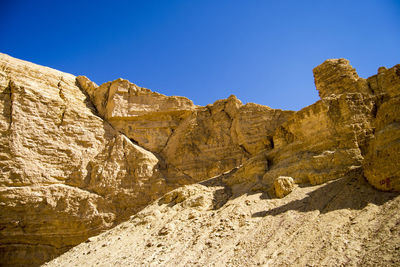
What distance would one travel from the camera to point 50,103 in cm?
1995

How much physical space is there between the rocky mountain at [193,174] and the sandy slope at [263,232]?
0.17 feet

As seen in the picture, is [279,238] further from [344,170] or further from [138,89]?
[138,89]

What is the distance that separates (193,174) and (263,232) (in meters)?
12.6

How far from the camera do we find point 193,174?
2106cm

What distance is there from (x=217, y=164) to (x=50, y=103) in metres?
13.8

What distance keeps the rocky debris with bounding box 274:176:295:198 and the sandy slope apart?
333 millimetres

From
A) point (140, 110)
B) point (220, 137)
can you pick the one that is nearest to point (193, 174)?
point (220, 137)

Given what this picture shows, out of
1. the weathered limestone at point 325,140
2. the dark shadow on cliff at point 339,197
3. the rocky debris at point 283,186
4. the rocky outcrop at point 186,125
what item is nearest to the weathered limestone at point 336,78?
the rocky outcrop at point 186,125

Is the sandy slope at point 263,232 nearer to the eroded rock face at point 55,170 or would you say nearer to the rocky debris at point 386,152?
the rocky debris at point 386,152

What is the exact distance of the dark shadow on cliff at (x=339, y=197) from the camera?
8.21 m

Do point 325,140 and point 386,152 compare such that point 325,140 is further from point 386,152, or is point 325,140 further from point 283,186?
point 386,152

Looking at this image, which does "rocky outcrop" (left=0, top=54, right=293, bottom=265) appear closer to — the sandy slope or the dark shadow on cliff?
the sandy slope

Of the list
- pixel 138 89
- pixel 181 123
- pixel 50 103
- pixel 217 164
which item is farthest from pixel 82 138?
pixel 217 164

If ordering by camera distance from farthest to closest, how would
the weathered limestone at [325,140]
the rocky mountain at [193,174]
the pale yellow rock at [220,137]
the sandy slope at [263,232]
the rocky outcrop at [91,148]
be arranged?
the pale yellow rock at [220,137]
the rocky outcrop at [91,148]
the weathered limestone at [325,140]
the rocky mountain at [193,174]
the sandy slope at [263,232]
